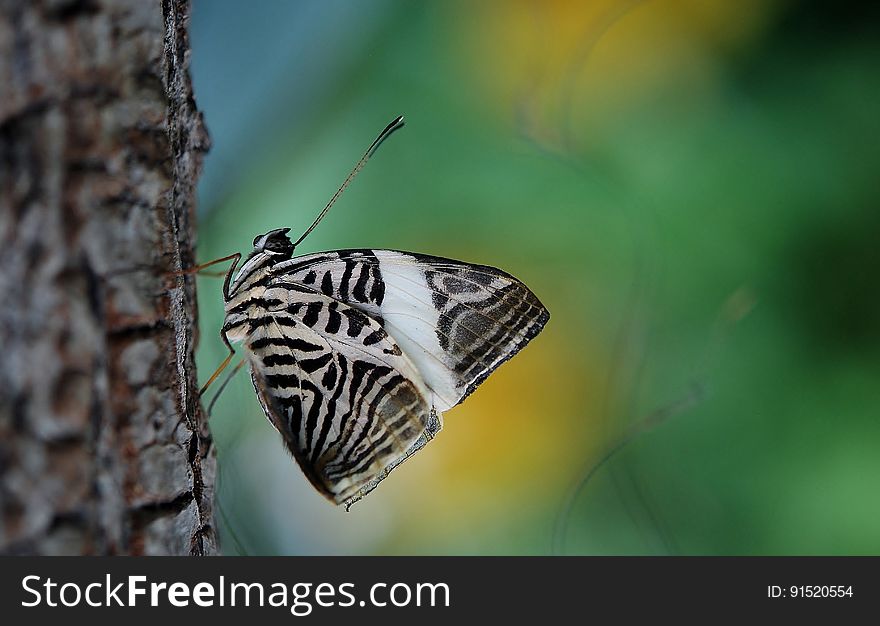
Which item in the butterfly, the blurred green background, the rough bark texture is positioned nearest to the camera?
the rough bark texture

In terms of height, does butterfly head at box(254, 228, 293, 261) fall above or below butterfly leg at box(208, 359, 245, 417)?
above

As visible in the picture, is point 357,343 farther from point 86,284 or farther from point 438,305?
point 86,284

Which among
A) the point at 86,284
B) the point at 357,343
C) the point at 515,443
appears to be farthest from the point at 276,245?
the point at 515,443

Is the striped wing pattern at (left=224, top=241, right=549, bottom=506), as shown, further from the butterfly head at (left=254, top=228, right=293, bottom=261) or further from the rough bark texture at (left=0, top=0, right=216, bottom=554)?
the rough bark texture at (left=0, top=0, right=216, bottom=554)

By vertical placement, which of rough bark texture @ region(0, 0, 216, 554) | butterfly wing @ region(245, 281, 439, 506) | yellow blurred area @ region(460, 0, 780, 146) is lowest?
rough bark texture @ region(0, 0, 216, 554)

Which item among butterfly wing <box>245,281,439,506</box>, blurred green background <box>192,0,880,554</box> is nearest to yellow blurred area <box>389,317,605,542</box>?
blurred green background <box>192,0,880,554</box>

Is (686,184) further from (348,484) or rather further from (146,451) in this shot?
(146,451)

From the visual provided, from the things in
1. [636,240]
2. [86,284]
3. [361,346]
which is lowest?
[86,284]
